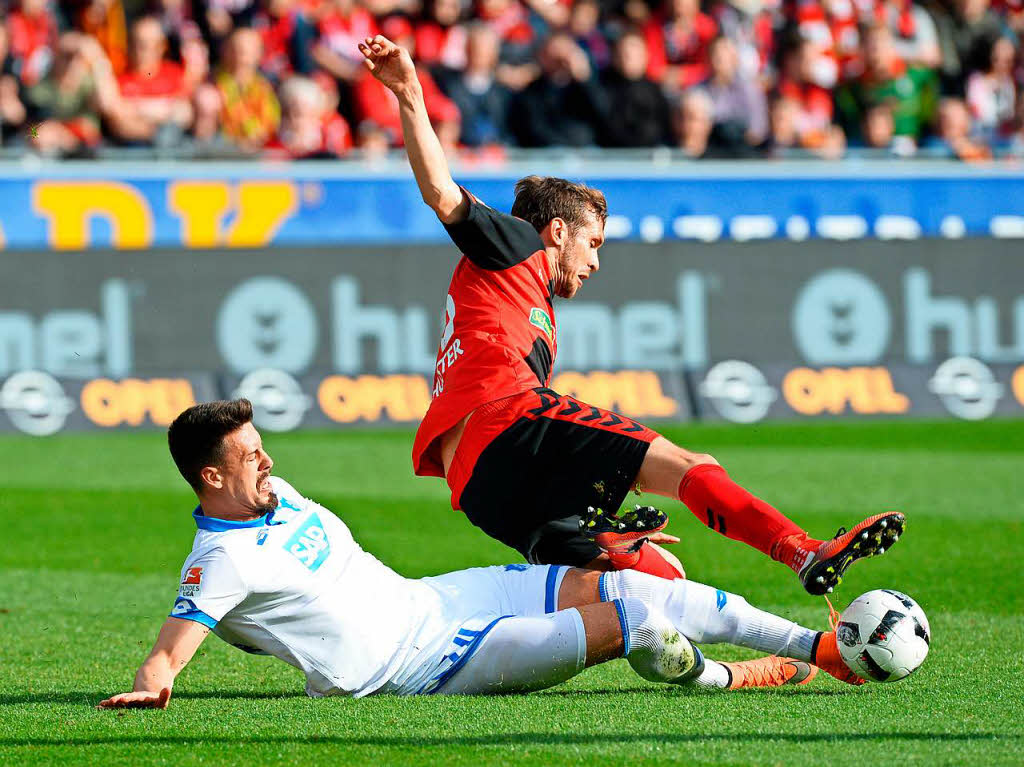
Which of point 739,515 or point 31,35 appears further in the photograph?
point 31,35

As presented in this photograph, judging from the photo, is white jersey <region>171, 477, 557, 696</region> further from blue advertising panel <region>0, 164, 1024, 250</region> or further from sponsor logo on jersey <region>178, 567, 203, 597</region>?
blue advertising panel <region>0, 164, 1024, 250</region>

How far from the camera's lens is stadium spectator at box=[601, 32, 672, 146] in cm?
1722

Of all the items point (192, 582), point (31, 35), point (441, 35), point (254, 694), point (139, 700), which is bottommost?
point (254, 694)

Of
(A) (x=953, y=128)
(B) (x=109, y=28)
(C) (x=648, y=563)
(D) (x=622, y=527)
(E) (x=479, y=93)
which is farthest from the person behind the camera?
(A) (x=953, y=128)

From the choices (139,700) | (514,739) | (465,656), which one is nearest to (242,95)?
(465,656)

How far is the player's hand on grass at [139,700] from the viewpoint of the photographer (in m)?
5.21

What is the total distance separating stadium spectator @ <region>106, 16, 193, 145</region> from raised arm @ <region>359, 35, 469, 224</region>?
1072 centimetres

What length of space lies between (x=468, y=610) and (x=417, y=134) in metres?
1.65

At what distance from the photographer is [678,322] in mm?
16469

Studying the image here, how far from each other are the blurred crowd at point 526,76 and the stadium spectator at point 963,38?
0.03 metres

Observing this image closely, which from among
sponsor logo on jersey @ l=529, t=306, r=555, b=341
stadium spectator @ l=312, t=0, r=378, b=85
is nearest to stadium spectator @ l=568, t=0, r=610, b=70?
stadium spectator @ l=312, t=0, r=378, b=85

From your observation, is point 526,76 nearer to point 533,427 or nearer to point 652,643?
point 533,427

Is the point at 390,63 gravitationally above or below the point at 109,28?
below

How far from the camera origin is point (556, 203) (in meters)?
6.23
